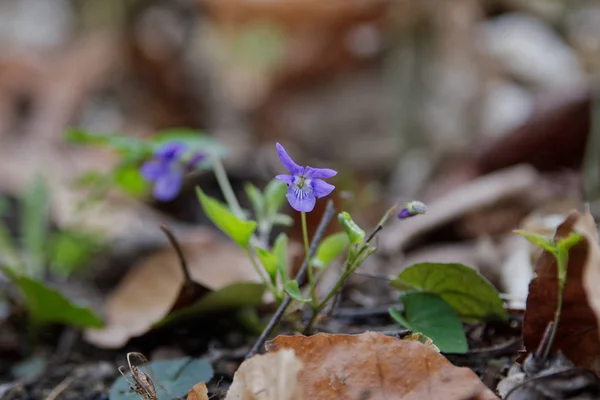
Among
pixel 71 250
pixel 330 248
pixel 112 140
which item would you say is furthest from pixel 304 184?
pixel 71 250

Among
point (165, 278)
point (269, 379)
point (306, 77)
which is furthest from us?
point (306, 77)

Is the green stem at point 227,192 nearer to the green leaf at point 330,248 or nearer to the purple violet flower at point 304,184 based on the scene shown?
the green leaf at point 330,248

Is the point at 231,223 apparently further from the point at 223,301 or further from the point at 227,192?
the point at 227,192

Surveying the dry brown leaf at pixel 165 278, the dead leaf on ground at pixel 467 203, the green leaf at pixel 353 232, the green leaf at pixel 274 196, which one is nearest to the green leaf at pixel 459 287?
the green leaf at pixel 353 232

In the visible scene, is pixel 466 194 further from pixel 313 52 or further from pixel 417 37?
pixel 313 52

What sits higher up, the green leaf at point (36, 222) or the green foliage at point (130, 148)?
the green foliage at point (130, 148)

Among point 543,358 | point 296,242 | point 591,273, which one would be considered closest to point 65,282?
point 296,242
